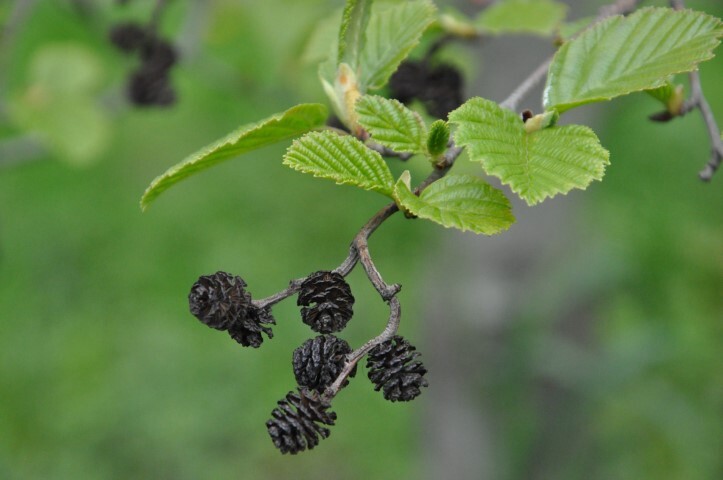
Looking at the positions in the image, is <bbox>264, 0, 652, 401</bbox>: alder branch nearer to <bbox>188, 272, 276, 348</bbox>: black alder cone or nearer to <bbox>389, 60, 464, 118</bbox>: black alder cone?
<bbox>188, 272, 276, 348</bbox>: black alder cone


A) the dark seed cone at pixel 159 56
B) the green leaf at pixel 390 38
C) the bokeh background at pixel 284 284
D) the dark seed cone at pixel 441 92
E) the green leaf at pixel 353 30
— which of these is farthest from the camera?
the bokeh background at pixel 284 284

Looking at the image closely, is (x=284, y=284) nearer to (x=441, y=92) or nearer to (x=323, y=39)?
(x=323, y=39)

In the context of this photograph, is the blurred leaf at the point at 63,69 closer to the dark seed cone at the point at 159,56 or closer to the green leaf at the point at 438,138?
the dark seed cone at the point at 159,56

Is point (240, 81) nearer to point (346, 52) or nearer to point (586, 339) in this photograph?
point (586, 339)

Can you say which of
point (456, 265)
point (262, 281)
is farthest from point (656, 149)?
point (456, 265)

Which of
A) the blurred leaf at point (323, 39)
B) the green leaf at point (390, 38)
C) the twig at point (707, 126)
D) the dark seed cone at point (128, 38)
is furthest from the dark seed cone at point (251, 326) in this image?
the dark seed cone at point (128, 38)

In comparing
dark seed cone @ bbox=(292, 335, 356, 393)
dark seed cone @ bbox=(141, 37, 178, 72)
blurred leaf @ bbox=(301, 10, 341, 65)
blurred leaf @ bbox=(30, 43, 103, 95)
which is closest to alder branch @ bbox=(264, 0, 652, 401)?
dark seed cone @ bbox=(292, 335, 356, 393)

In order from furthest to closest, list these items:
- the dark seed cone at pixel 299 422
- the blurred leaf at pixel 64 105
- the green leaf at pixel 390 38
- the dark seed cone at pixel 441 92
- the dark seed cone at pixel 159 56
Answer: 1. the blurred leaf at pixel 64 105
2. the dark seed cone at pixel 159 56
3. the dark seed cone at pixel 441 92
4. the green leaf at pixel 390 38
5. the dark seed cone at pixel 299 422
